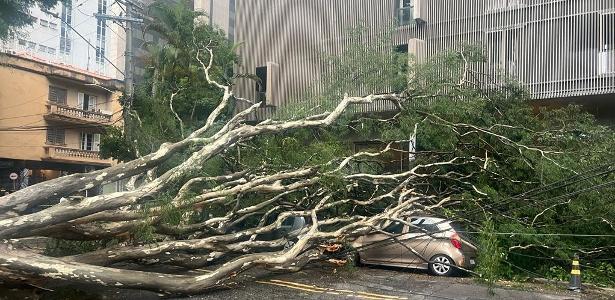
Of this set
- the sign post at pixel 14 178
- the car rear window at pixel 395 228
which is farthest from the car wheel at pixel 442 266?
the sign post at pixel 14 178

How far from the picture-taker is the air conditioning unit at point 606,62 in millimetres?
14742

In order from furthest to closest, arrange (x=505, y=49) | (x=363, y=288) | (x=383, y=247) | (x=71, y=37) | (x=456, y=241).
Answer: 1. (x=71, y=37)
2. (x=505, y=49)
3. (x=383, y=247)
4. (x=456, y=241)
5. (x=363, y=288)

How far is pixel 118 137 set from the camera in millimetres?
16641

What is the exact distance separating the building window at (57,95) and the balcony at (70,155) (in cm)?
264

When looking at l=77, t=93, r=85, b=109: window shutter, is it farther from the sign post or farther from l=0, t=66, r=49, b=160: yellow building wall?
the sign post

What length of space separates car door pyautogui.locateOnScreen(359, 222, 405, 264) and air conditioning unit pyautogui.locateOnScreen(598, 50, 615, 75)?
8.46 meters

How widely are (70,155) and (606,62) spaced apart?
27326mm

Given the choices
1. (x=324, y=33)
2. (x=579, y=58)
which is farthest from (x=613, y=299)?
(x=324, y=33)

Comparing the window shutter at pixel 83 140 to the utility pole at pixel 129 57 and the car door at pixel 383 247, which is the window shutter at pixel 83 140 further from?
the car door at pixel 383 247

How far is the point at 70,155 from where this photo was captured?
30750 millimetres

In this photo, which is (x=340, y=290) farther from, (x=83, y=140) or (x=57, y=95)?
(x=83, y=140)

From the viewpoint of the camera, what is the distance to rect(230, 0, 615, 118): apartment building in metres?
15.2

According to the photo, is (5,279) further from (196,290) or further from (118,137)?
(118,137)

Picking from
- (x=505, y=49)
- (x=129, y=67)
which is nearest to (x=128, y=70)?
(x=129, y=67)
